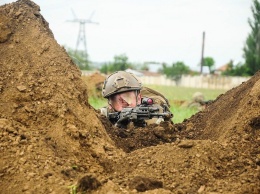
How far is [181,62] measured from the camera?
5581 centimetres

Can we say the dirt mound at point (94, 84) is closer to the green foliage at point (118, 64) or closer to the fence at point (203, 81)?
the fence at point (203, 81)

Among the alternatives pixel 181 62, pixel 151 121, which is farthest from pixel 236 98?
pixel 181 62

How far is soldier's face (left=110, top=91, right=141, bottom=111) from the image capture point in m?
6.91

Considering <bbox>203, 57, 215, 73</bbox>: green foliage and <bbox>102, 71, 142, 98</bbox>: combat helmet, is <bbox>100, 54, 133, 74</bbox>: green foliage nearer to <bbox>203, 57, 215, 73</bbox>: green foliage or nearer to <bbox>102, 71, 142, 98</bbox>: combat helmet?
<bbox>203, 57, 215, 73</bbox>: green foliage

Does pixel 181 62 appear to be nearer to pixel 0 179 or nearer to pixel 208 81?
pixel 208 81

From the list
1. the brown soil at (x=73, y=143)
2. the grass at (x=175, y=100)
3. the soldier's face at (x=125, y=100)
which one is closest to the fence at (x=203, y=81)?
the grass at (x=175, y=100)

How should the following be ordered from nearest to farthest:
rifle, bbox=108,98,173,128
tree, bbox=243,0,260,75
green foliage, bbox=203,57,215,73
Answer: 1. rifle, bbox=108,98,173,128
2. tree, bbox=243,0,260,75
3. green foliage, bbox=203,57,215,73

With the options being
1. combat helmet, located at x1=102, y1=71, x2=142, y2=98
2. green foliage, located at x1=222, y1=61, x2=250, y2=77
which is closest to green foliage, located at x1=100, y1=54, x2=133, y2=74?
green foliage, located at x1=222, y1=61, x2=250, y2=77

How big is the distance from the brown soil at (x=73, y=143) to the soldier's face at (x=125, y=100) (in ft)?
4.60

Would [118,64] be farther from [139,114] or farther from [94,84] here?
[139,114]

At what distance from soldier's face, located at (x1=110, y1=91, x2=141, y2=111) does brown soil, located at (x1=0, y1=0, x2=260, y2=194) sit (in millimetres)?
1402

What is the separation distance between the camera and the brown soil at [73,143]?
3.32 m

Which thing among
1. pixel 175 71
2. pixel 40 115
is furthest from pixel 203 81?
pixel 40 115

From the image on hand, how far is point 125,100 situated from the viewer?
22.9 ft
